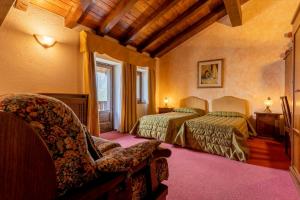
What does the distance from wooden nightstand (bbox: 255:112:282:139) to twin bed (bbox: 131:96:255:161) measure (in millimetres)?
234

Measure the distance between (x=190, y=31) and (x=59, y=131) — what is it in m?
5.41

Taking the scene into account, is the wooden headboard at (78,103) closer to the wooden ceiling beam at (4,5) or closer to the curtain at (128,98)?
the wooden ceiling beam at (4,5)

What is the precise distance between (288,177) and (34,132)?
2961 millimetres

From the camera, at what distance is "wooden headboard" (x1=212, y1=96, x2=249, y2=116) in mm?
→ 4816

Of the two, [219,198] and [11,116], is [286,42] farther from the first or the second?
[11,116]

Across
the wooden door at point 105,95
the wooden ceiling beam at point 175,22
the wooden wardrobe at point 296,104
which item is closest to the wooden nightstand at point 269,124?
the wooden wardrobe at point 296,104

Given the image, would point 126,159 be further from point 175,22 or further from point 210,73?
point 210,73

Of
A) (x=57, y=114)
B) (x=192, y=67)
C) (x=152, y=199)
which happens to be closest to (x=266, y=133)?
(x=192, y=67)

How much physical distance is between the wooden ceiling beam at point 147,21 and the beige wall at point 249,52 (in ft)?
6.46

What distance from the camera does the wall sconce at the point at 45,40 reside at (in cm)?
303

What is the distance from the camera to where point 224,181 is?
2211mm

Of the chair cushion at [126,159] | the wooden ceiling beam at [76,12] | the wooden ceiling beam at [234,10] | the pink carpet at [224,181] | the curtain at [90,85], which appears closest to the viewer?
the chair cushion at [126,159]

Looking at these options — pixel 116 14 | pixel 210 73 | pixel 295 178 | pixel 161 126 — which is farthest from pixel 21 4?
pixel 210 73

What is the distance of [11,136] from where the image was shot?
2.02ft
